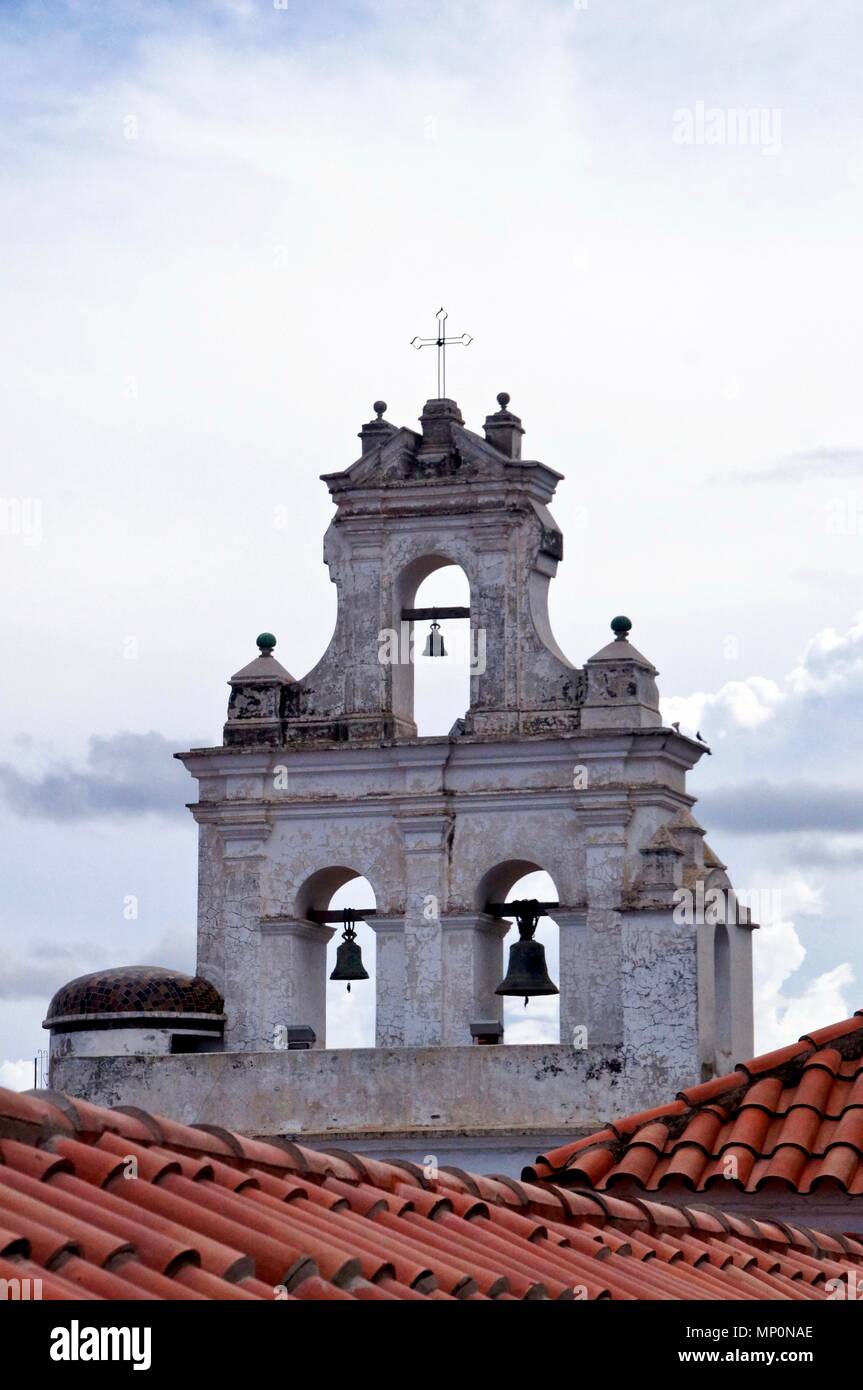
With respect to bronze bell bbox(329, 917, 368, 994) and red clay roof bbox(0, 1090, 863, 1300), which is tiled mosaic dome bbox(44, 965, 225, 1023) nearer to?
bronze bell bbox(329, 917, 368, 994)

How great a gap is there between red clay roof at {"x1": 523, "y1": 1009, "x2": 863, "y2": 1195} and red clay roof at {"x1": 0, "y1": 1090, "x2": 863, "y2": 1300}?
7.05ft

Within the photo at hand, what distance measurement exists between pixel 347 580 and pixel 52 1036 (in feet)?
12.8

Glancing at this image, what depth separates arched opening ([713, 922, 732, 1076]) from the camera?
2005cm

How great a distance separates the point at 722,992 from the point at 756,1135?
8085 millimetres

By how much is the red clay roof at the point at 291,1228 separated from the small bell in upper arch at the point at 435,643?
11118mm

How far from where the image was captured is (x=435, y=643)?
20594mm

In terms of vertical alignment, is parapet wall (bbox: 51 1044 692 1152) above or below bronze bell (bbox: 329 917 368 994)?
below

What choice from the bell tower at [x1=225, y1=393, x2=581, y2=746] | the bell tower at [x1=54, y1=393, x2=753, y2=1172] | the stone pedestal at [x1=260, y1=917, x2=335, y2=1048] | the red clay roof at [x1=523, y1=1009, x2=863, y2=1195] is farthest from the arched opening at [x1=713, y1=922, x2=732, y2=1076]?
the red clay roof at [x1=523, y1=1009, x2=863, y2=1195]

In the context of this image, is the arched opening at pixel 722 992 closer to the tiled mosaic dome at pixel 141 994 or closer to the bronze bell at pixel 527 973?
the bronze bell at pixel 527 973

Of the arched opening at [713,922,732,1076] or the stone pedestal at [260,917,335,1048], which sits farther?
the stone pedestal at [260,917,335,1048]

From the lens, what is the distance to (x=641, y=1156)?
39.9 feet

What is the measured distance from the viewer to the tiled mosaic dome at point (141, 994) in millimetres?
20531
